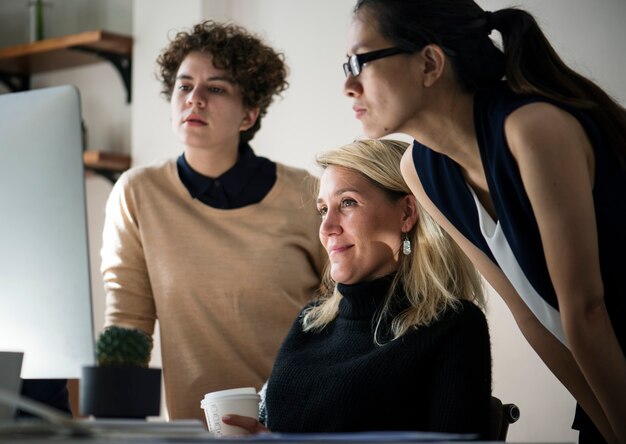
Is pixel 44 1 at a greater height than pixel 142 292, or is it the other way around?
pixel 44 1

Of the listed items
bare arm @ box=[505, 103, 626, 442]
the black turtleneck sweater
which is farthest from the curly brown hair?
bare arm @ box=[505, 103, 626, 442]

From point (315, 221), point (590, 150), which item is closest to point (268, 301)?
point (315, 221)

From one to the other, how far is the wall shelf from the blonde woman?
1898 mm

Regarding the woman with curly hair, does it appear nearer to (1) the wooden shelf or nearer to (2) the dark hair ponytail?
(2) the dark hair ponytail

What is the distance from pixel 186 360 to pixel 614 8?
4.67 feet

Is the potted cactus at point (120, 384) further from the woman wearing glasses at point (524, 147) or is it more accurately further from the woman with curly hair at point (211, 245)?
the woman with curly hair at point (211, 245)

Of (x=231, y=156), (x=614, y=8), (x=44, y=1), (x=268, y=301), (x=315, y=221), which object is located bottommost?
(x=268, y=301)

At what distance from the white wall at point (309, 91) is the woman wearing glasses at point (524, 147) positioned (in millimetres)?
764

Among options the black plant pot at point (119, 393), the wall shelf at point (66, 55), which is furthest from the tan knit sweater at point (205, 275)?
the wall shelf at point (66, 55)

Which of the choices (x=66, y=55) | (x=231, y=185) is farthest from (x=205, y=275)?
(x=66, y=55)

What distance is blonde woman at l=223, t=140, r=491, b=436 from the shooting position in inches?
62.3

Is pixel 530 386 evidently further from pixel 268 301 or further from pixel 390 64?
pixel 390 64

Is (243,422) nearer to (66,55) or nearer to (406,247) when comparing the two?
(406,247)

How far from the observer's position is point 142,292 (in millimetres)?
2270
